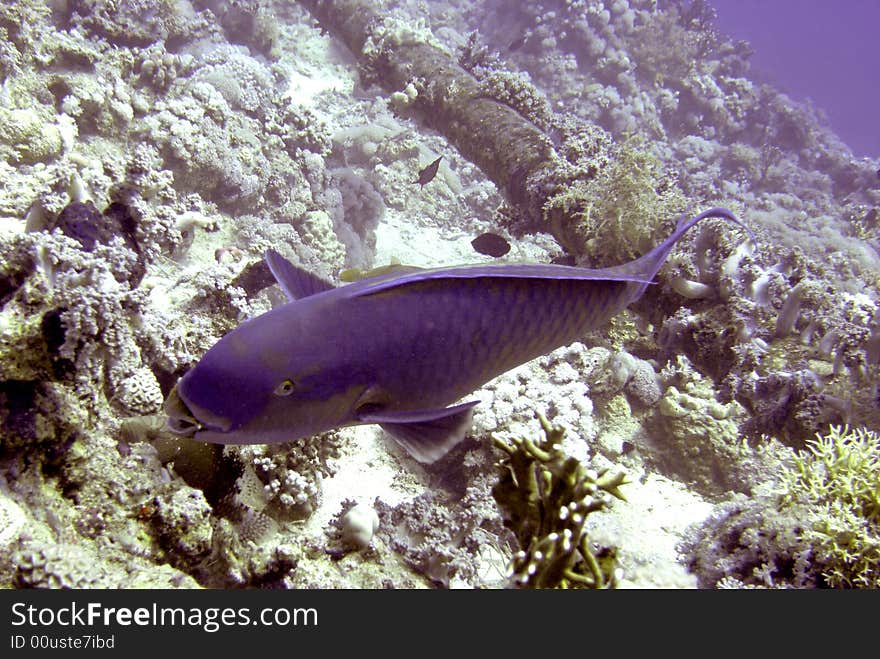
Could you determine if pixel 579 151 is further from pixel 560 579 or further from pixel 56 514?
pixel 56 514

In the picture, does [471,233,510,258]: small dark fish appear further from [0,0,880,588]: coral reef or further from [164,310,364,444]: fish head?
[164,310,364,444]: fish head

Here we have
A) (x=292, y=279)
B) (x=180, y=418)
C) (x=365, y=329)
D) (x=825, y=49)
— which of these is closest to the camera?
(x=180, y=418)

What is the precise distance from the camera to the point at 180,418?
67.1 inches

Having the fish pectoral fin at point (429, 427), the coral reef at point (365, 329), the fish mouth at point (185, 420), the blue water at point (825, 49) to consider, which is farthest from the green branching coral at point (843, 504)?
the blue water at point (825, 49)

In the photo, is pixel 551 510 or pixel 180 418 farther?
pixel 551 510

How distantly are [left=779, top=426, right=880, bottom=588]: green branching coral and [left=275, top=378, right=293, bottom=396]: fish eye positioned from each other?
3.60 m

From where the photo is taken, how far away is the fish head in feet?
5.52

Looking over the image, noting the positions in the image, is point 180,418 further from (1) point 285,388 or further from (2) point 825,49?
(2) point 825,49

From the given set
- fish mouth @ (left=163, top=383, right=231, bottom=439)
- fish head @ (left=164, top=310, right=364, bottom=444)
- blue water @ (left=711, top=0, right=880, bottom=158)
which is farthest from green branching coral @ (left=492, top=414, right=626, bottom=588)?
blue water @ (left=711, top=0, right=880, bottom=158)

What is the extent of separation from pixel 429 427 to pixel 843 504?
347 centimetres

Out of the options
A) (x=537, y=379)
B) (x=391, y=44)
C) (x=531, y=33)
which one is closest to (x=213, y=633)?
(x=537, y=379)

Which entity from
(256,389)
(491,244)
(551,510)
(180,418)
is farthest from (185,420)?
(491,244)

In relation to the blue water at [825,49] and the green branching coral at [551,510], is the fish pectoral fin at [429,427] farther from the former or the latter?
the blue water at [825,49]

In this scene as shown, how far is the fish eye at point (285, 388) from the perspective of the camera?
5.83 ft
